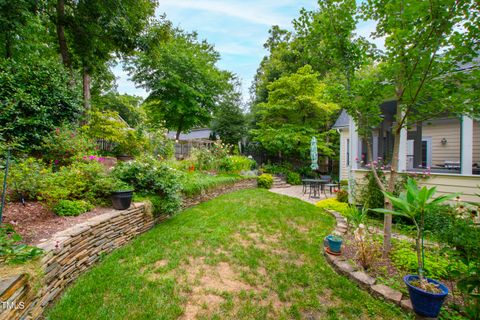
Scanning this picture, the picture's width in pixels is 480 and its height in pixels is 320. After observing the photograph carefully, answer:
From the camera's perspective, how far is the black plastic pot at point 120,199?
147 inches

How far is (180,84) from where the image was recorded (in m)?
12.8

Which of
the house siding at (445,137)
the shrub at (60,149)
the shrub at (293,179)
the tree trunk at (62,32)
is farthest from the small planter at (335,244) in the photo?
the tree trunk at (62,32)

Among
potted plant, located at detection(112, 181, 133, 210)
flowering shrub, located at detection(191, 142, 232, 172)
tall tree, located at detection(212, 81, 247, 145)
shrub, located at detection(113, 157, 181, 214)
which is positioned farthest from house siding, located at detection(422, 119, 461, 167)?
tall tree, located at detection(212, 81, 247, 145)

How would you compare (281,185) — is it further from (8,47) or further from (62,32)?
(8,47)

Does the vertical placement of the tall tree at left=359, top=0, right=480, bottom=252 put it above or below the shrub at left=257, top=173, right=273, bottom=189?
above

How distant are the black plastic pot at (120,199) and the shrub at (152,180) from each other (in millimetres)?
737

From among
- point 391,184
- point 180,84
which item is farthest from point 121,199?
point 180,84

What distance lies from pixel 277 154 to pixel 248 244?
35.7 feet

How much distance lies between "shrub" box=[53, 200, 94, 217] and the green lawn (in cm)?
91

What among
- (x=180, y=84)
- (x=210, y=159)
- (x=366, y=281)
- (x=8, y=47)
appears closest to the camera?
(x=366, y=281)

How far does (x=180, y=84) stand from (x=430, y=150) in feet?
43.2

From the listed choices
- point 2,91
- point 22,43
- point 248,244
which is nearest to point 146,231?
point 248,244

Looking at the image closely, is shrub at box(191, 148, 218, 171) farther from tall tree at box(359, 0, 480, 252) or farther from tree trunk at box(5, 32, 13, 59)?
tree trunk at box(5, 32, 13, 59)

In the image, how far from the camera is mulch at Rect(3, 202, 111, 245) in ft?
8.32
